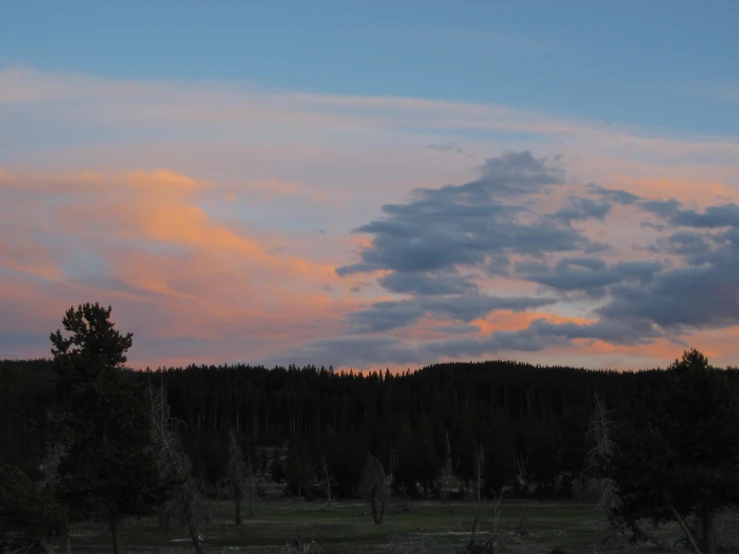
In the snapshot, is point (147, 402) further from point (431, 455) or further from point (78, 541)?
point (431, 455)

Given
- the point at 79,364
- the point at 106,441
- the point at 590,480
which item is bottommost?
the point at 590,480

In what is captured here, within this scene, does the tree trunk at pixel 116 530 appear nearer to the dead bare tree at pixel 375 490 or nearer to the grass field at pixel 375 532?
the grass field at pixel 375 532

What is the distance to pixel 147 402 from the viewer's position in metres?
46.2

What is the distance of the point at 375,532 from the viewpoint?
72.5 metres

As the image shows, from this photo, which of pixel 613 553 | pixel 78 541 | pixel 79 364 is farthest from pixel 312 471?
pixel 79 364

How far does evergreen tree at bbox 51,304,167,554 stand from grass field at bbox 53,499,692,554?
1433 cm

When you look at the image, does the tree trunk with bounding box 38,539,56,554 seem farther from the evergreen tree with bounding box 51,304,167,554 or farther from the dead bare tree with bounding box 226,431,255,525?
the dead bare tree with bounding box 226,431,255,525

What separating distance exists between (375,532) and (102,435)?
34.4m

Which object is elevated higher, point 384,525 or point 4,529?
point 4,529

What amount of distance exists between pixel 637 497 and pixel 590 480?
33.1 meters

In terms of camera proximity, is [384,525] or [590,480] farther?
[384,525]

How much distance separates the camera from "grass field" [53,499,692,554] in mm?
57969

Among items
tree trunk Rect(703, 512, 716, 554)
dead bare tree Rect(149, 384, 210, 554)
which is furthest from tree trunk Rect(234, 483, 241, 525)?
tree trunk Rect(703, 512, 716, 554)

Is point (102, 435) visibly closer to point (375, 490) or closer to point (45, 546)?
point (45, 546)
